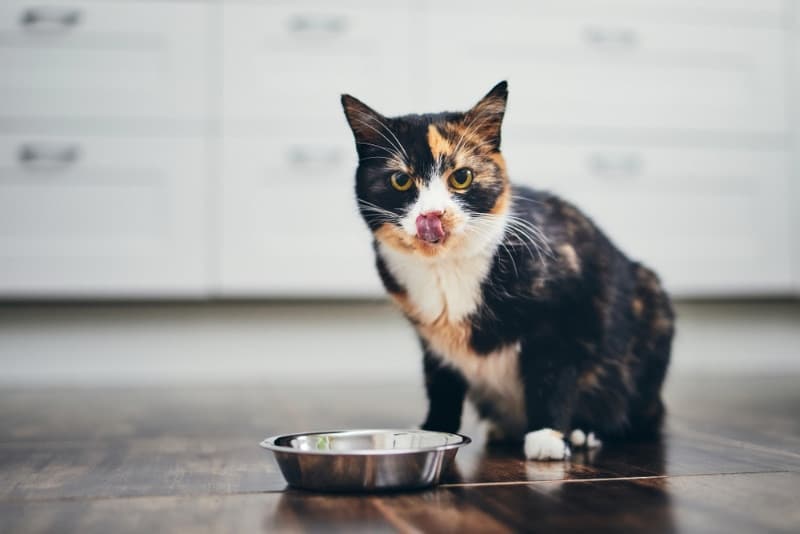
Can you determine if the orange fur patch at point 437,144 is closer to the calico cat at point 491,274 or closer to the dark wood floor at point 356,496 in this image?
the calico cat at point 491,274

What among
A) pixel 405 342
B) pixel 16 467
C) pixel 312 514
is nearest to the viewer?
pixel 312 514

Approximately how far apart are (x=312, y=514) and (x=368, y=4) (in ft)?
5.85

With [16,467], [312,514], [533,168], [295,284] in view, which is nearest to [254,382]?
[295,284]

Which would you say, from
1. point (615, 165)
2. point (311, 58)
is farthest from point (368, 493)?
point (615, 165)

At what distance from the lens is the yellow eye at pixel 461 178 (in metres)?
1.16

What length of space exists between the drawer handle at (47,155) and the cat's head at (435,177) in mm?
1293

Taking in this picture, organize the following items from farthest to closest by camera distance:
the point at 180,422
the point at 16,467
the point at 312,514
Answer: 1. the point at 180,422
2. the point at 16,467
3. the point at 312,514

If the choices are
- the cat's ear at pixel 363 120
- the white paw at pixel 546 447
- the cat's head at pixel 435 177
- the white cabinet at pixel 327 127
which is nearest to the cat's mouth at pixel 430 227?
the cat's head at pixel 435 177

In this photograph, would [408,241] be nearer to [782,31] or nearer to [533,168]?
[533,168]

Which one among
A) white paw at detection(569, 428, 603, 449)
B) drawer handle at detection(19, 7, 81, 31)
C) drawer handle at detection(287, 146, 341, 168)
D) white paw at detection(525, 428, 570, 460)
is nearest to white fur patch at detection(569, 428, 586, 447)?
white paw at detection(569, 428, 603, 449)

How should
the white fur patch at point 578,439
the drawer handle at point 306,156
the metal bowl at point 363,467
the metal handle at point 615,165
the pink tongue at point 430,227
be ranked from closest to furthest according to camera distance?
the metal bowl at point 363,467
the pink tongue at point 430,227
the white fur patch at point 578,439
the drawer handle at point 306,156
the metal handle at point 615,165

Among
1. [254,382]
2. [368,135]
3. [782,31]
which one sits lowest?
[254,382]

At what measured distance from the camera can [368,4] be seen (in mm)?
2355

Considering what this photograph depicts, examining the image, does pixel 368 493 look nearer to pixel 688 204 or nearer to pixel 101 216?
pixel 101 216
